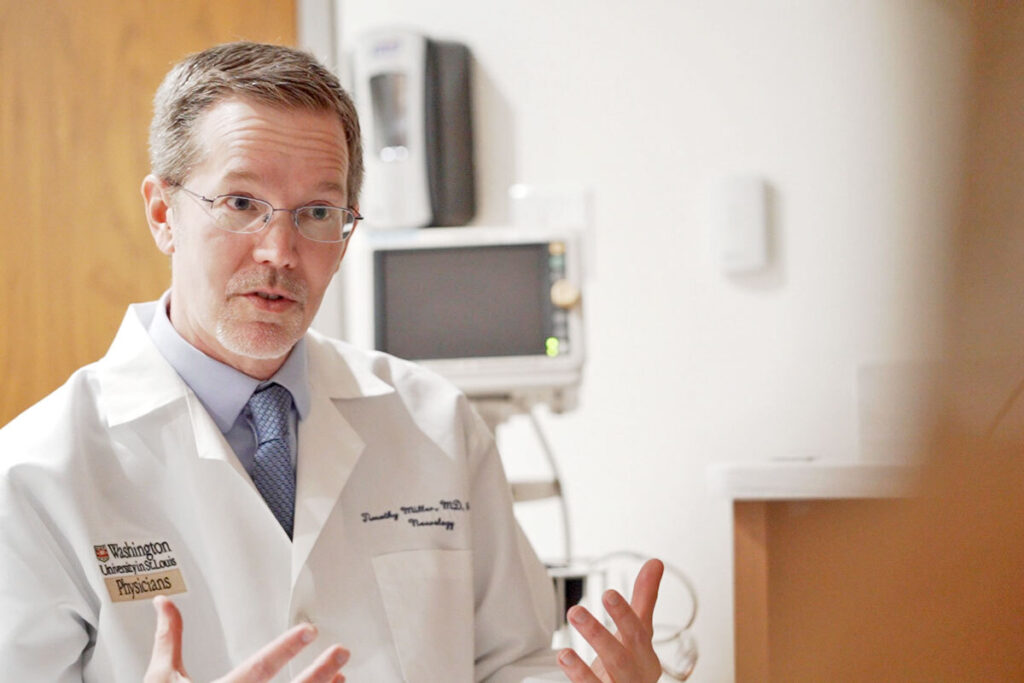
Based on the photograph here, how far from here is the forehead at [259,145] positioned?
129cm

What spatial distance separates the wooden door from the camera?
2.17m

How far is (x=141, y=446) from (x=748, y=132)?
4.88 feet

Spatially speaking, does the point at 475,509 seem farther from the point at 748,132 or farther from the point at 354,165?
the point at 748,132

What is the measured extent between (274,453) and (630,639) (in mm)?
479

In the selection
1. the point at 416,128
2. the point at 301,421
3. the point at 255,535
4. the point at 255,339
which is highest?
the point at 416,128

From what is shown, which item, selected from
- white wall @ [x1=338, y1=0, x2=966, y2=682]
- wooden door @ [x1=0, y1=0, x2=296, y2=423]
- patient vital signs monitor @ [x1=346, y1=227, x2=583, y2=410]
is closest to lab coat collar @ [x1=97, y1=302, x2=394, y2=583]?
patient vital signs monitor @ [x1=346, y1=227, x2=583, y2=410]

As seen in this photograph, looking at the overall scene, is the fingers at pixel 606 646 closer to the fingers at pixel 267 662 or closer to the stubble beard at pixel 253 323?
the fingers at pixel 267 662

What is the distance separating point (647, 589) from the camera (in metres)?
1.12

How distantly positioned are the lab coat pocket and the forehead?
1.54ft

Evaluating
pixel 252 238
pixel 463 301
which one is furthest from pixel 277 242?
pixel 463 301

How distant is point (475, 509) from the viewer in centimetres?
145

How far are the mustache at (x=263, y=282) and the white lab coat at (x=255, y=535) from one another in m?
0.13

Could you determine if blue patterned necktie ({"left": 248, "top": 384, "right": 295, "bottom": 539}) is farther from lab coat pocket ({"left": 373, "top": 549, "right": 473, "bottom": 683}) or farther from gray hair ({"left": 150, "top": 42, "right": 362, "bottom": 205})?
gray hair ({"left": 150, "top": 42, "right": 362, "bottom": 205})

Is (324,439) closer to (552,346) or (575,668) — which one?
(575,668)
